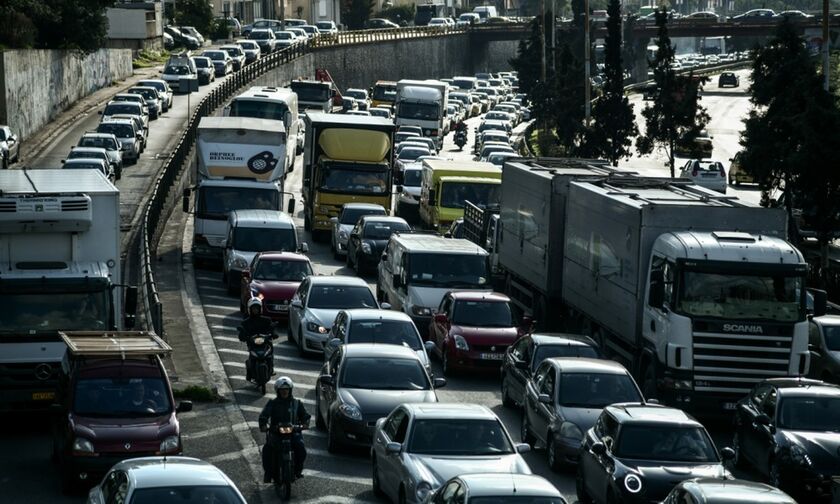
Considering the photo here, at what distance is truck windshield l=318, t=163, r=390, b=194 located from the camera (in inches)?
1884

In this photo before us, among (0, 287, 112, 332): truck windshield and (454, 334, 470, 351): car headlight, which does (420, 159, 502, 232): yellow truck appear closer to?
(454, 334, 470, 351): car headlight

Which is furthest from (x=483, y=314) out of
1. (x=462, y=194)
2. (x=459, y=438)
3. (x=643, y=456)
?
(x=462, y=194)

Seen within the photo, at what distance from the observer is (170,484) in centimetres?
1539

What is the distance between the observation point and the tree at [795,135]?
42375 millimetres

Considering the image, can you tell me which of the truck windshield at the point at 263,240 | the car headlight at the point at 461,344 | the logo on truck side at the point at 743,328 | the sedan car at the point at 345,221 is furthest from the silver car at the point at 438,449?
the sedan car at the point at 345,221

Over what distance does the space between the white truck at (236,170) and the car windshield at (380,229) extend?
2.69 metres

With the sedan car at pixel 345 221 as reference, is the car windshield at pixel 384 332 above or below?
above

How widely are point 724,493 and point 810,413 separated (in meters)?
6.32

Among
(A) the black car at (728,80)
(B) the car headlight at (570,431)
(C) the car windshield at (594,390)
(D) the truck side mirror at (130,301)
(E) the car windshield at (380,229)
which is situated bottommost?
(A) the black car at (728,80)

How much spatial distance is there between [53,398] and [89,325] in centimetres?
117

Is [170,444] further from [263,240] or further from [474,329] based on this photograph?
[263,240]

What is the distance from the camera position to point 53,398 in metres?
23.6

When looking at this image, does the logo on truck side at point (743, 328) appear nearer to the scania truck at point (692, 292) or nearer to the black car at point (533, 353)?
the scania truck at point (692, 292)

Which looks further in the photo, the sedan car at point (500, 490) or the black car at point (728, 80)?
the black car at point (728, 80)
